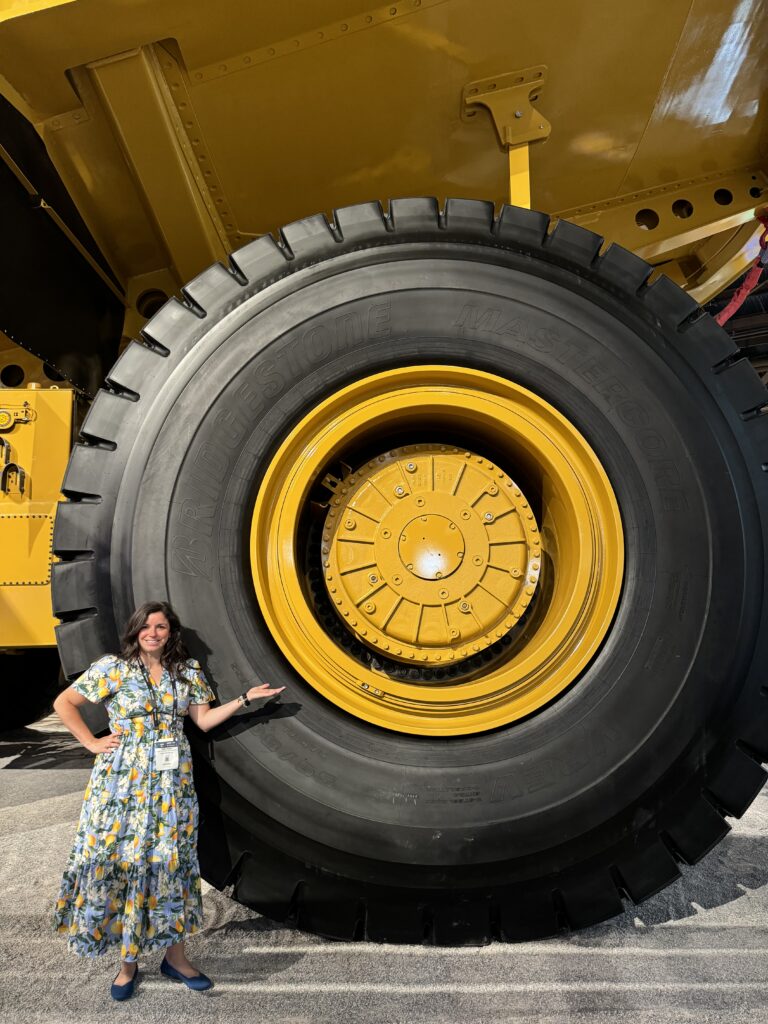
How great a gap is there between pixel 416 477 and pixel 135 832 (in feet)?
4.07

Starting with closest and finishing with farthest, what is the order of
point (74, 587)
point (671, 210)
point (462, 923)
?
point (462, 923) < point (74, 587) < point (671, 210)

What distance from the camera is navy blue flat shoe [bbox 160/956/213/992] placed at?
1.54 metres

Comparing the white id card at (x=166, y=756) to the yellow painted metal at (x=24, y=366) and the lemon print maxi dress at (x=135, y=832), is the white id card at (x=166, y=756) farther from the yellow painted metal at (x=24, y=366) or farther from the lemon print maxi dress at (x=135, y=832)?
the yellow painted metal at (x=24, y=366)

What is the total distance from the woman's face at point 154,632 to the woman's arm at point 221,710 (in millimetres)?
207

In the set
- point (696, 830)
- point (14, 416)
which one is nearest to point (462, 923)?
point (696, 830)

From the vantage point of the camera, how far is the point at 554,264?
1.96m

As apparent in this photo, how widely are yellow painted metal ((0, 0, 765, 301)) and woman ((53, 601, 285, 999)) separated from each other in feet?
5.33

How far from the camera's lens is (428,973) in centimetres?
158

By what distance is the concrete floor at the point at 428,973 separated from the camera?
56.9 inches

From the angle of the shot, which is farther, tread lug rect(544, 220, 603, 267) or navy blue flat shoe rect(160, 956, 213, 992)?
tread lug rect(544, 220, 603, 267)

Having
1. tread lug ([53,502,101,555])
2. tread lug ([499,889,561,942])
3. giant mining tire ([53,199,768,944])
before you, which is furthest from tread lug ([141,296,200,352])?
tread lug ([499,889,561,942])

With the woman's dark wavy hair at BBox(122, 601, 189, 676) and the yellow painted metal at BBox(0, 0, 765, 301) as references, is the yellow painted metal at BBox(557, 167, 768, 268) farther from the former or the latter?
the woman's dark wavy hair at BBox(122, 601, 189, 676)

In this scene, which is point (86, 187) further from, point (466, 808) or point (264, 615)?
point (466, 808)

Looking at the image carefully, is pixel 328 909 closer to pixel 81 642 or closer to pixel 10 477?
pixel 81 642
